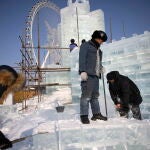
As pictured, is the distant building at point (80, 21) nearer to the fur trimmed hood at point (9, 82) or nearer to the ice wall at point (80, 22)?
the ice wall at point (80, 22)

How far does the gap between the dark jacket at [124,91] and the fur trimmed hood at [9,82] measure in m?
2.26

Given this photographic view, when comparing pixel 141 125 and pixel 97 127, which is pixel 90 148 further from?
pixel 141 125

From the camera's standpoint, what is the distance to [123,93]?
4.67 meters

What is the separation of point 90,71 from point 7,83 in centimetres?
155

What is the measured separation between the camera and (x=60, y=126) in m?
3.58

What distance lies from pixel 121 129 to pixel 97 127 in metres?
0.37

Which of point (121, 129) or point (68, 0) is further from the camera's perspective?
point (68, 0)

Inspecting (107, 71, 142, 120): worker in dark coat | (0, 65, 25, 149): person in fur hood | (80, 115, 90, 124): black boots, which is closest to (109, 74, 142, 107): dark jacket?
(107, 71, 142, 120): worker in dark coat

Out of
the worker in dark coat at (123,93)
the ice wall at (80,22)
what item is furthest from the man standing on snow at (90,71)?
the ice wall at (80,22)

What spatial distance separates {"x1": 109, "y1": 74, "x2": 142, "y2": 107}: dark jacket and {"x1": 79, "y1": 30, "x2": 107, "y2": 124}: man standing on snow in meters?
0.70

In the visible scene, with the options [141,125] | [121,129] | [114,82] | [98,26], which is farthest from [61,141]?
[98,26]

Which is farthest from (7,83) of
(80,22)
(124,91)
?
(80,22)

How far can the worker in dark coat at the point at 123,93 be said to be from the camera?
4668 millimetres

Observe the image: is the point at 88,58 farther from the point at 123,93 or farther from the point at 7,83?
the point at 7,83
